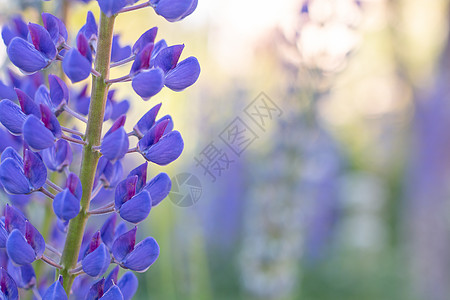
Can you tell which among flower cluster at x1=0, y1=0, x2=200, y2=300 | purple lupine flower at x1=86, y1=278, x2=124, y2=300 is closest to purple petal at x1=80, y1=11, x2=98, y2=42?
flower cluster at x1=0, y1=0, x2=200, y2=300

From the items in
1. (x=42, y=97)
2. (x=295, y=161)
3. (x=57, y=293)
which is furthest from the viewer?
(x=295, y=161)

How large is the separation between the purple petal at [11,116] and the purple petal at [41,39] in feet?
0.27

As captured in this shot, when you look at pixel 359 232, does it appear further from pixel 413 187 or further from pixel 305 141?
pixel 305 141

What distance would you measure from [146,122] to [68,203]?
0.17 m

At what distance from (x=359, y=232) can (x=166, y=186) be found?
737cm

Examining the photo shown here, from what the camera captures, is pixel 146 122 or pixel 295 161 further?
pixel 295 161

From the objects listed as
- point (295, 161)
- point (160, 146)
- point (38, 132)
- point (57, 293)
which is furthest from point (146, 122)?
point (295, 161)

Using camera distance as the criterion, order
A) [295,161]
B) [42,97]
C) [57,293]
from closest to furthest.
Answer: [57,293] < [42,97] < [295,161]

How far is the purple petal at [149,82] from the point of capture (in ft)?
2.28

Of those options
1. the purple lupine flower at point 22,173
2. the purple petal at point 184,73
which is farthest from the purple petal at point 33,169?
the purple petal at point 184,73

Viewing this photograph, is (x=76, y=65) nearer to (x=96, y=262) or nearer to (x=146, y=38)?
(x=146, y=38)

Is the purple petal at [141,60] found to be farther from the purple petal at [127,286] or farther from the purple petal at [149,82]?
the purple petal at [127,286]

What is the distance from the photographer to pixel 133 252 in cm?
72

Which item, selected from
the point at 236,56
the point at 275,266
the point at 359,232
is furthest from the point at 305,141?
the point at 359,232
